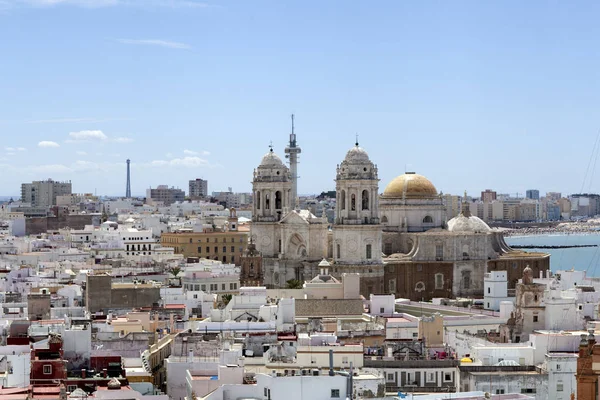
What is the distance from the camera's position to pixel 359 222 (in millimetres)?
64000

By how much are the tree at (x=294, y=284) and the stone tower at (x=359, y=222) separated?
187cm

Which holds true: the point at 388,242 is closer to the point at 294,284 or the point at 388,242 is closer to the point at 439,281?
the point at 439,281

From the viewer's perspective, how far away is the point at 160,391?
3269cm

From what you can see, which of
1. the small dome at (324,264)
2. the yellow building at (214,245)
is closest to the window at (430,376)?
the small dome at (324,264)

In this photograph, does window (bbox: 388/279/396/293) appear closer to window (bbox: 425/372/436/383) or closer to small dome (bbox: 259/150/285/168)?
small dome (bbox: 259/150/285/168)

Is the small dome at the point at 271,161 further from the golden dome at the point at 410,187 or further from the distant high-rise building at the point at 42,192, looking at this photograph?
the distant high-rise building at the point at 42,192

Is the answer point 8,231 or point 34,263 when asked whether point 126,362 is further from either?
point 8,231

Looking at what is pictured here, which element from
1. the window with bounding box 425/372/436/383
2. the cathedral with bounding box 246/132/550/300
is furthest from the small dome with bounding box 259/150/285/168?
the window with bounding box 425/372/436/383

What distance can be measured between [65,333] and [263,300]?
1252 cm

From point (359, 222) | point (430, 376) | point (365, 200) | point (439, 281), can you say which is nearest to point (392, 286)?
point (439, 281)

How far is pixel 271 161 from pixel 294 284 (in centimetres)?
964

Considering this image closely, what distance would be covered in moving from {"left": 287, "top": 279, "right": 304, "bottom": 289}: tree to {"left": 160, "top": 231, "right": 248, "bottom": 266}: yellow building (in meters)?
17.2

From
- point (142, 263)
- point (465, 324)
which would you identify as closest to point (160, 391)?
point (465, 324)

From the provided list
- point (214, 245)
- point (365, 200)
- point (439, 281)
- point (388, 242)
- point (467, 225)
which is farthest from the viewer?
point (214, 245)
